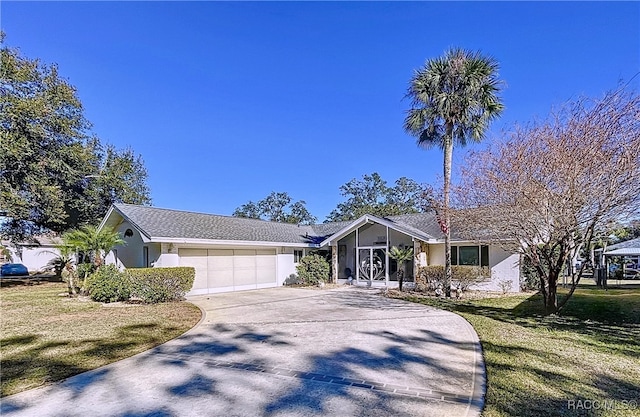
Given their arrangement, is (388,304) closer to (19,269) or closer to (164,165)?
(164,165)

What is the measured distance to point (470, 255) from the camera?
18375mm

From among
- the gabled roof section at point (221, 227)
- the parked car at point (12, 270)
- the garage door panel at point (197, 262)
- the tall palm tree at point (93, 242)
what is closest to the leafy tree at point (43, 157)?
the gabled roof section at point (221, 227)

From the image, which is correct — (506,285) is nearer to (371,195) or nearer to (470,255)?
(470,255)

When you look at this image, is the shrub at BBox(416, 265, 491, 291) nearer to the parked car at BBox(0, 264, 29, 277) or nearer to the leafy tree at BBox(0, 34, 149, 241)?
the leafy tree at BBox(0, 34, 149, 241)

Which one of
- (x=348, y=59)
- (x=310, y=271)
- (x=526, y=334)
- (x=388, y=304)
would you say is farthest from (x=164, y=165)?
(x=526, y=334)

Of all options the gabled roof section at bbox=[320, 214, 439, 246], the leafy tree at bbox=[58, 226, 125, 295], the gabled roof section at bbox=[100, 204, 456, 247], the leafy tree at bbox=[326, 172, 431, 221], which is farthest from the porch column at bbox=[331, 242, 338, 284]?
the leafy tree at bbox=[326, 172, 431, 221]

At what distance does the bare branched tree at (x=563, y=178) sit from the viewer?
315 inches

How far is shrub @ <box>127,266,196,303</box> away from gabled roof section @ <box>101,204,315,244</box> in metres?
1.42

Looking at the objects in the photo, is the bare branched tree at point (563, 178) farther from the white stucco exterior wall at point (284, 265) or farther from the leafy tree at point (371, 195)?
the leafy tree at point (371, 195)

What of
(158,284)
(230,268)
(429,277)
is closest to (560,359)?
(429,277)

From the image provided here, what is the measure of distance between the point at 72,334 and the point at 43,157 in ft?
50.7

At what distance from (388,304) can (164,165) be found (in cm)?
2943

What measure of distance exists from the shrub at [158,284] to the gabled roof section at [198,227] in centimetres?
142

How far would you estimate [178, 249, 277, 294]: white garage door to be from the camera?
16688mm
